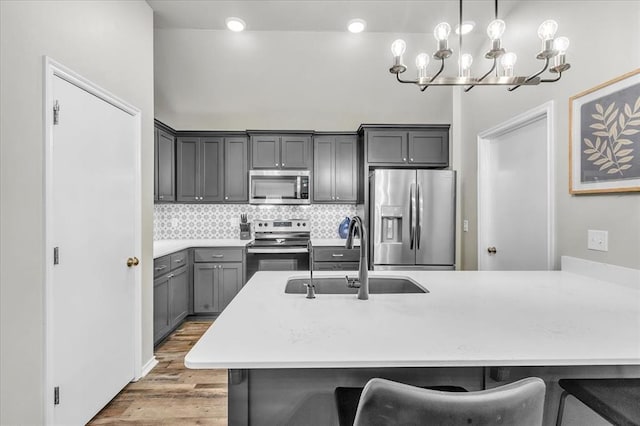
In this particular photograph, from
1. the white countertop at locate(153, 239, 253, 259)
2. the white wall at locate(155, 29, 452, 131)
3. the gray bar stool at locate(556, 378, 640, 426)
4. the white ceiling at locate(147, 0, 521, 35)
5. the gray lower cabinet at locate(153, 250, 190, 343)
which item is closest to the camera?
the gray bar stool at locate(556, 378, 640, 426)

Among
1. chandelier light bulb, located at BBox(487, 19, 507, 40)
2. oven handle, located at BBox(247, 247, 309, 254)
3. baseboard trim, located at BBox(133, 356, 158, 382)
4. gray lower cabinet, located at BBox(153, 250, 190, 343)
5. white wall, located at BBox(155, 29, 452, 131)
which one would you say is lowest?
baseboard trim, located at BBox(133, 356, 158, 382)

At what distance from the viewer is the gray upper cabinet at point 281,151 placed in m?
4.09

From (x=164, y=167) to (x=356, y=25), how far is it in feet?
8.33

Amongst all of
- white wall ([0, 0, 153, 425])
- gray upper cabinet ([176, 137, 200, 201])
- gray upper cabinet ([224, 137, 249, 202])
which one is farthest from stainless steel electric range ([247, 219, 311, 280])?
white wall ([0, 0, 153, 425])

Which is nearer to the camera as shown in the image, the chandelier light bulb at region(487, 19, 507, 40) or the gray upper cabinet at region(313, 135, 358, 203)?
the chandelier light bulb at region(487, 19, 507, 40)

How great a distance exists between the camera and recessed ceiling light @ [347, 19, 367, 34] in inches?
119

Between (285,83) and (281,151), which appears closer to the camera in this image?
(285,83)

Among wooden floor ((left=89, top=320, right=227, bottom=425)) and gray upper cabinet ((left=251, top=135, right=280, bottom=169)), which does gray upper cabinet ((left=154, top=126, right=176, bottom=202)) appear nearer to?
gray upper cabinet ((left=251, top=135, right=280, bottom=169))

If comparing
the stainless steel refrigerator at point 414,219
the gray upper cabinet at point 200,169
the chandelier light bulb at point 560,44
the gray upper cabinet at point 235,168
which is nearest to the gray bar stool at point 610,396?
the chandelier light bulb at point 560,44

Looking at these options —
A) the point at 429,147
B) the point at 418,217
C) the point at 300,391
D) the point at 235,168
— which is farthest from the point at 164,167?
the point at 300,391

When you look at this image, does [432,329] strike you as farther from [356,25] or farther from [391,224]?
[356,25]

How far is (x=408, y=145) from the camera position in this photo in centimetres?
400

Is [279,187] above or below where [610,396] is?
above

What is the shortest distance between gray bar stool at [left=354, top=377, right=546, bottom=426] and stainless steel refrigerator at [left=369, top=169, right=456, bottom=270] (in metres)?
2.84
